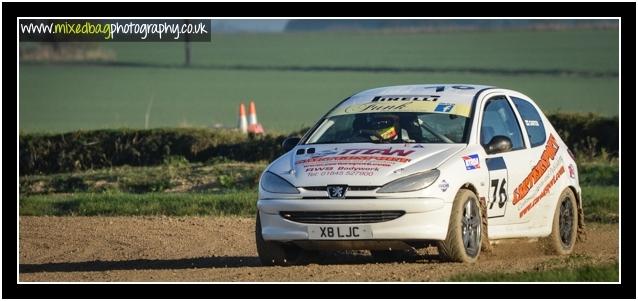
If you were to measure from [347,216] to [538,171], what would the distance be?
2.43 metres

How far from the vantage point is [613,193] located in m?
19.4

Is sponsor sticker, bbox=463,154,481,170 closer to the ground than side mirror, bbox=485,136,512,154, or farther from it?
closer to the ground

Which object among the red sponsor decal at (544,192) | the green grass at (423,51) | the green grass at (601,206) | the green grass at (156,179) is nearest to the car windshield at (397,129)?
the red sponsor decal at (544,192)

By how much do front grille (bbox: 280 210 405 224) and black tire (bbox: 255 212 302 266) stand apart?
0.55 meters

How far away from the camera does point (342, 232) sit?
37.7 ft

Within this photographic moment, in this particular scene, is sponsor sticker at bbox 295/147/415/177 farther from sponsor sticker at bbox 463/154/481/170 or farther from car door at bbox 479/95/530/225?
car door at bbox 479/95/530/225

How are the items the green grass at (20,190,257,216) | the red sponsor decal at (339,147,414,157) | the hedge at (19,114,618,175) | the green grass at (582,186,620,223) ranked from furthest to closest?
the hedge at (19,114,618,175), the green grass at (20,190,257,216), the green grass at (582,186,620,223), the red sponsor decal at (339,147,414,157)

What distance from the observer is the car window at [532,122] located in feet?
44.2

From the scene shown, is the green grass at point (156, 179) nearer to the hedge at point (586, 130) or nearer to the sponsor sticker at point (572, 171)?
the hedge at point (586, 130)

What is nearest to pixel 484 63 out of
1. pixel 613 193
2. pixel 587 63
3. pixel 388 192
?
pixel 587 63

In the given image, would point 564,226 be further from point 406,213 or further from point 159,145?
point 159,145

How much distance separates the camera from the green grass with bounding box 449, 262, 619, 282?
35.1 feet

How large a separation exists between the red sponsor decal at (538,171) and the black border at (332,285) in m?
0.85

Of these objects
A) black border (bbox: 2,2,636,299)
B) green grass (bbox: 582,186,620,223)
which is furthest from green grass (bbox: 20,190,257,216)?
green grass (bbox: 582,186,620,223)
